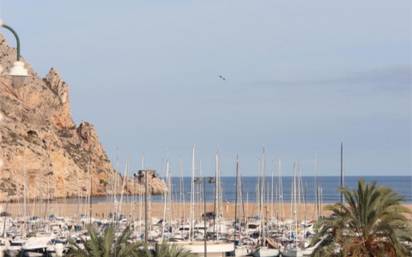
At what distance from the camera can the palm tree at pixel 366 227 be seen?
25.8 m

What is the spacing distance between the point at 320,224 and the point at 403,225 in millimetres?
2234

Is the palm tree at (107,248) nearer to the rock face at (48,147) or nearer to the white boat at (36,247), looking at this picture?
the white boat at (36,247)

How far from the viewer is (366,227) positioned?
26078mm

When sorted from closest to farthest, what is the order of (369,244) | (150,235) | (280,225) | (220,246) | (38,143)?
(369,244) → (220,246) → (150,235) → (280,225) → (38,143)

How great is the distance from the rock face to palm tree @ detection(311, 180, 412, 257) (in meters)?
95.9

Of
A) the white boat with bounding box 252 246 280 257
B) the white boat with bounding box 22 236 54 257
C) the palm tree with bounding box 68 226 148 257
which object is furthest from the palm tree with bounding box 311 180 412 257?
the white boat with bounding box 22 236 54 257

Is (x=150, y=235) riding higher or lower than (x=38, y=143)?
lower

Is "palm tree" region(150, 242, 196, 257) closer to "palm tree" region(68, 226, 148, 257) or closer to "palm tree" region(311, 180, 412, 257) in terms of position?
"palm tree" region(68, 226, 148, 257)

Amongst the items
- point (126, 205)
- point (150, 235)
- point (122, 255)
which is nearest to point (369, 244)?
point (122, 255)

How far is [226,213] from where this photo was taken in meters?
95.0

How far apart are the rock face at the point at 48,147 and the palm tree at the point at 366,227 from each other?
95851mm

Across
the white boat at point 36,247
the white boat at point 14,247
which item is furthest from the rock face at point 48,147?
the white boat at point 36,247

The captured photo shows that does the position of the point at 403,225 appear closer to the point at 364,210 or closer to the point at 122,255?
the point at 364,210

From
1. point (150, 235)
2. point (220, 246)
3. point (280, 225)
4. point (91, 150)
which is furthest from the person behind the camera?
point (91, 150)
